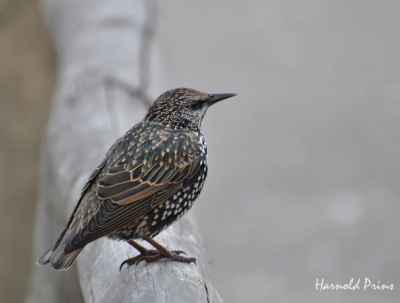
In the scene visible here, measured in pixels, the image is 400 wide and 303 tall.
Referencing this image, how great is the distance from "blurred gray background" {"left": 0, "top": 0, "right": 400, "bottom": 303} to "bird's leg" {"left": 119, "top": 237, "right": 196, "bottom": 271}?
2.68 meters

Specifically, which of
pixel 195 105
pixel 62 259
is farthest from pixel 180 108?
pixel 62 259

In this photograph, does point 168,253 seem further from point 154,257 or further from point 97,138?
point 97,138

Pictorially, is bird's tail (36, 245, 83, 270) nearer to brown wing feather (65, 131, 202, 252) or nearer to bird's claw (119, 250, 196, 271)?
brown wing feather (65, 131, 202, 252)

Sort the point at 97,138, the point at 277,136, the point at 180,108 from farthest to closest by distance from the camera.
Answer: the point at 277,136
the point at 97,138
the point at 180,108

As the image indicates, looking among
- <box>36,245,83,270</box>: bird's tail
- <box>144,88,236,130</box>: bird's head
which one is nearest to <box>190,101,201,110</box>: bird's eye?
<box>144,88,236,130</box>: bird's head

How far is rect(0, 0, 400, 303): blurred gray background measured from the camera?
19.4ft

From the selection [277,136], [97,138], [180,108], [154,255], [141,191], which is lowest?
[277,136]

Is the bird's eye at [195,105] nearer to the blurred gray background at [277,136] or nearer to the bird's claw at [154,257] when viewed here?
the bird's claw at [154,257]

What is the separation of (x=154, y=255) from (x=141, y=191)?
0.33m

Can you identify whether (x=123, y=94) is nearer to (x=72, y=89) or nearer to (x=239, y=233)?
(x=72, y=89)

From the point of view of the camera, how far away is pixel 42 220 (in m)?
4.60

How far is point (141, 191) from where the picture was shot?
322 cm

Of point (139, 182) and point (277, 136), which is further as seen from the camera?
point (277, 136)

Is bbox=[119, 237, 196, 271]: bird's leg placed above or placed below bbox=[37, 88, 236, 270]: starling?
below
